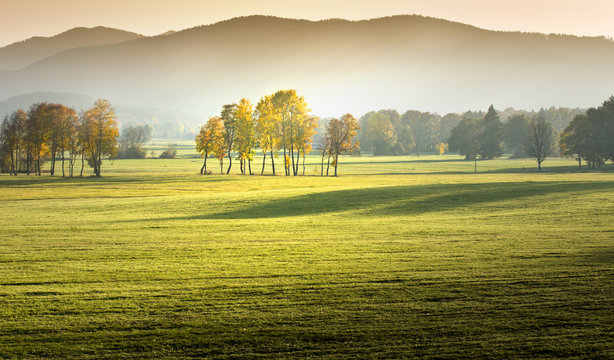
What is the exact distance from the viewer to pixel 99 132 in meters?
83.6

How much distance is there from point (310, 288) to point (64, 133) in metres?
85.6

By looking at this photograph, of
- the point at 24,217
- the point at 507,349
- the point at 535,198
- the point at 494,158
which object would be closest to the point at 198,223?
the point at 24,217

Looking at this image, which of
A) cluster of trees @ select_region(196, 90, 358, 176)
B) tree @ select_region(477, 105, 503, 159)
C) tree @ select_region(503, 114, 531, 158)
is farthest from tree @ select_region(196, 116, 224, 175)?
tree @ select_region(503, 114, 531, 158)

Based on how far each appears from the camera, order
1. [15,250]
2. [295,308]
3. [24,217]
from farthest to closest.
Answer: [24,217] < [15,250] < [295,308]

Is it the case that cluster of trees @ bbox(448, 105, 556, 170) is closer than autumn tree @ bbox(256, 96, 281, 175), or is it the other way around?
autumn tree @ bbox(256, 96, 281, 175)

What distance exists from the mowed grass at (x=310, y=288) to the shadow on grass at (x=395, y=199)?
561 centimetres

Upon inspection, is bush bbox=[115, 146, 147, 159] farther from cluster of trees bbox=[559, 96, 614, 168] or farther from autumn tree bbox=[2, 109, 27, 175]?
cluster of trees bbox=[559, 96, 614, 168]

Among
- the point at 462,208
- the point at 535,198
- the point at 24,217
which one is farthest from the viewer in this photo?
the point at 535,198

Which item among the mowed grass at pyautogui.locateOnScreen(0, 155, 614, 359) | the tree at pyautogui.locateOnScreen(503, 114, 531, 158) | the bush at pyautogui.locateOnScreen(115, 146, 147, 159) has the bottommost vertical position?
the mowed grass at pyautogui.locateOnScreen(0, 155, 614, 359)

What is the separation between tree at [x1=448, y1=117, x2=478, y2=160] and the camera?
14601 centimetres

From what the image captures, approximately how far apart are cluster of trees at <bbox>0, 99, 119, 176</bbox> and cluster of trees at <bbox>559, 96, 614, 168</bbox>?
93845mm

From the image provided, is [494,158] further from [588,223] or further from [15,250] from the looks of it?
[15,250]

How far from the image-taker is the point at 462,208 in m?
32.9

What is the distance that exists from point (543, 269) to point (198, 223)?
18.2 m
